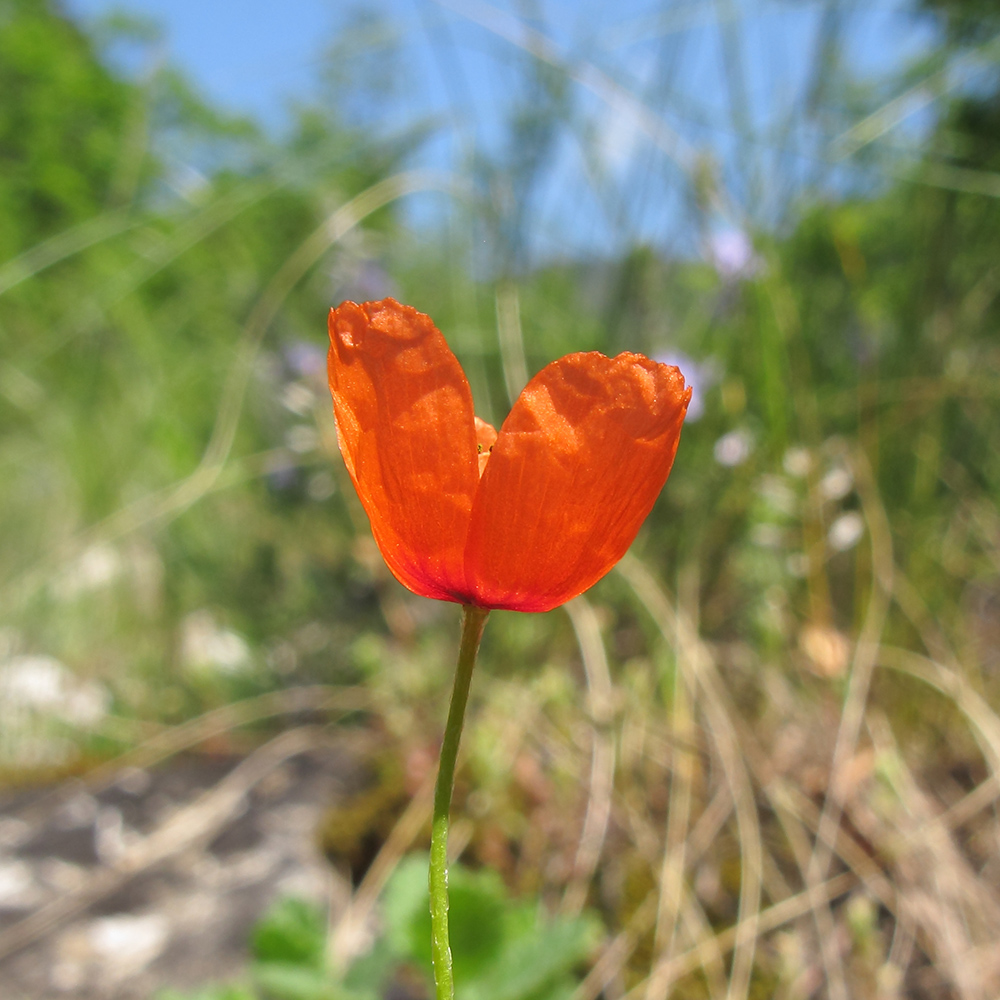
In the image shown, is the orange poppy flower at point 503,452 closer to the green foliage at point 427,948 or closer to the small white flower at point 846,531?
the green foliage at point 427,948

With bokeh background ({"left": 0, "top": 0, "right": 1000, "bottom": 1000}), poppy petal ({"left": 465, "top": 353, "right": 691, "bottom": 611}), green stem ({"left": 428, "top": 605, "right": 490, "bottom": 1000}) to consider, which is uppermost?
poppy petal ({"left": 465, "top": 353, "right": 691, "bottom": 611})

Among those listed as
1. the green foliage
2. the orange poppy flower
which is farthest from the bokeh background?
the orange poppy flower

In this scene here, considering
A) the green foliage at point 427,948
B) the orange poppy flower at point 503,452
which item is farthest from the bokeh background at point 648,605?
the orange poppy flower at point 503,452

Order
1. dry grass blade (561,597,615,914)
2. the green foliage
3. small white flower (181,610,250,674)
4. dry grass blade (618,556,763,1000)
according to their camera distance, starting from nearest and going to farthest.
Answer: the green foliage → dry grass blade (618,556,763,1000) → dry grass blade (561,597,615,914) → small white flower (181,610,250,674)

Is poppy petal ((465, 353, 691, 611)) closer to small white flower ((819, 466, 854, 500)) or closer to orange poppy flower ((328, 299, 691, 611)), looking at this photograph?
orange poppy flower ((328, 299, 691, 611))

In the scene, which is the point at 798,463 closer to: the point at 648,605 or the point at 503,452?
the point at 648,605

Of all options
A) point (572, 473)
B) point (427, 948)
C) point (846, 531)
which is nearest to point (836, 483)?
point (846, 531)
